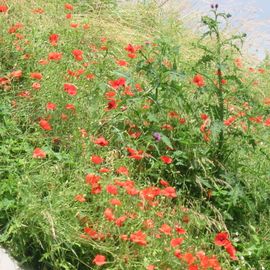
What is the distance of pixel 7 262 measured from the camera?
2.55 meters

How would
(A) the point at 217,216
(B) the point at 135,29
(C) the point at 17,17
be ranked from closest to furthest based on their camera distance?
(A) the point at 217,216 < (C) the point at 17,17 < (B) the point at 135,29

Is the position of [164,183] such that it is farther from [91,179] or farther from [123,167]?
[91,179]

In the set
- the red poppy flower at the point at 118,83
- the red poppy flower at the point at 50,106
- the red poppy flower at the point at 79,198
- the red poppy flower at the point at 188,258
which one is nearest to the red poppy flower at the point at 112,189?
the red poppy flower at the point at 79,198

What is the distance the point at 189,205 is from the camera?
127 inches

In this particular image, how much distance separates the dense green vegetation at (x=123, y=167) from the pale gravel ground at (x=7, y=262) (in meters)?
0.05

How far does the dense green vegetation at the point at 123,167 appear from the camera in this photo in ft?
8.60

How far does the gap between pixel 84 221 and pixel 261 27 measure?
561 cm

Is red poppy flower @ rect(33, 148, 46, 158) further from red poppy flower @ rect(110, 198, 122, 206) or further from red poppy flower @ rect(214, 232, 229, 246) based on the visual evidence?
red poppy flower @ rect(214, 232, 229, 246)

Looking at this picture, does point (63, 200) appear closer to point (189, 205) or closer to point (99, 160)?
point (99, 160)

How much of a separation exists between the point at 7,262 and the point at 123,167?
0.73m

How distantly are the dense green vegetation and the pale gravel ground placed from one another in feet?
0.17

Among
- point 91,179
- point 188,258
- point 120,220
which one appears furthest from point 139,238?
point 91,179

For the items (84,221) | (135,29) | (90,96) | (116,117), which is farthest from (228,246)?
(135,29)

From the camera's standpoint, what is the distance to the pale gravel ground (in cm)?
253
